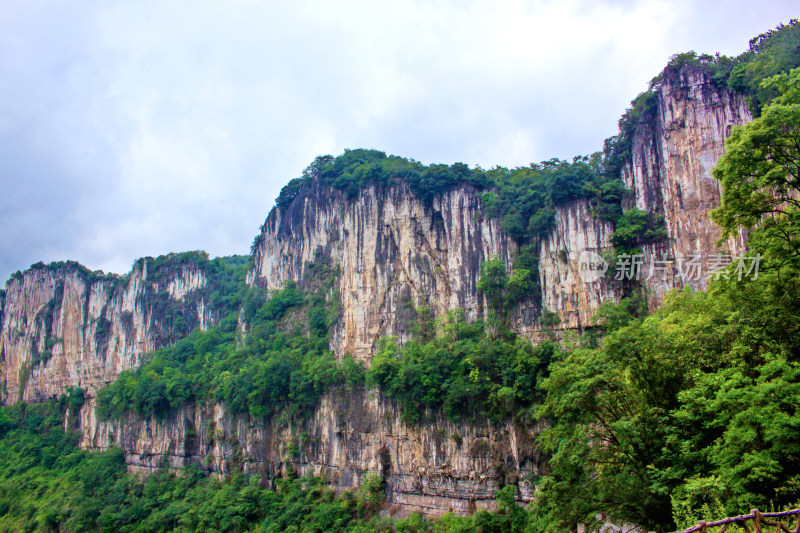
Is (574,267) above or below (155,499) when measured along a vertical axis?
above

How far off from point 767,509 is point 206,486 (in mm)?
32203

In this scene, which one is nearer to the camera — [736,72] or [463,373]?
[736,72]

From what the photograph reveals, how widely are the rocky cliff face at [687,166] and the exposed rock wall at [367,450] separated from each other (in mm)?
9796

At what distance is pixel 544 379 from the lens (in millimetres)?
16859

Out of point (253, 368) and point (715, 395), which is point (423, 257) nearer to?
point (253, 368)

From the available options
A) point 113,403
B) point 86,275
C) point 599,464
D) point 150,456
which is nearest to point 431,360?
point 599,464

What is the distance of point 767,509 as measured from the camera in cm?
844

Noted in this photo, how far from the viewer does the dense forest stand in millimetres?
9852

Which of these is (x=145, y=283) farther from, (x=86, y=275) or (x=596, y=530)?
(x=596, y=530)

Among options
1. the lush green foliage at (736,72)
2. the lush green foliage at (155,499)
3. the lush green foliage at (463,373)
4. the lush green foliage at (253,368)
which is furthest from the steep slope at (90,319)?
the lush green foliage at (736,72)

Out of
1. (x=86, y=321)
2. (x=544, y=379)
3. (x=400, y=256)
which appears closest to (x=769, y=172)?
(x=544, y=379)

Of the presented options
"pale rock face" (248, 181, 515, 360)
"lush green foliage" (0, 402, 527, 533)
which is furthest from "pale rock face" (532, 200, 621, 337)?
"lush green foliage" (0, 402, 527, 533)

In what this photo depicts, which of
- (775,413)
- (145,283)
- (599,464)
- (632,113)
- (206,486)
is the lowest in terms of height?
(206,486)

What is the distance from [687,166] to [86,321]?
51912 mm
